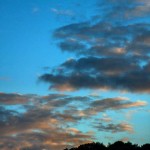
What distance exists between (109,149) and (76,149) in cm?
1483

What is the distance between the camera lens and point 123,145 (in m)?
186

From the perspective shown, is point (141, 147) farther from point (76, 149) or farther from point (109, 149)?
point (76, 149)

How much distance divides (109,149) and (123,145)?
5718mm

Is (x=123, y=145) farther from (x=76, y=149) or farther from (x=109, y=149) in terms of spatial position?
(x=76, y=149)

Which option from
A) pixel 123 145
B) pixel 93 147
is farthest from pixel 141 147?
pixel 93 147

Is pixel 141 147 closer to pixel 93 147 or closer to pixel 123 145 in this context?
pixel 123 145

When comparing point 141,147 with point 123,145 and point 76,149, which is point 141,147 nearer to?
point 123,145

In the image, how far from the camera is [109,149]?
618ft

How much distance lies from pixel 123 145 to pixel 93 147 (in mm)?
12863

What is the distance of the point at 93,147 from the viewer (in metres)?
193

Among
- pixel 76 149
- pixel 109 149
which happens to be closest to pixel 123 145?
pixel 109 149

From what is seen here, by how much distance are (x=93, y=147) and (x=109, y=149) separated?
24.5 feet

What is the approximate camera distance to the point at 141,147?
185375 mm
